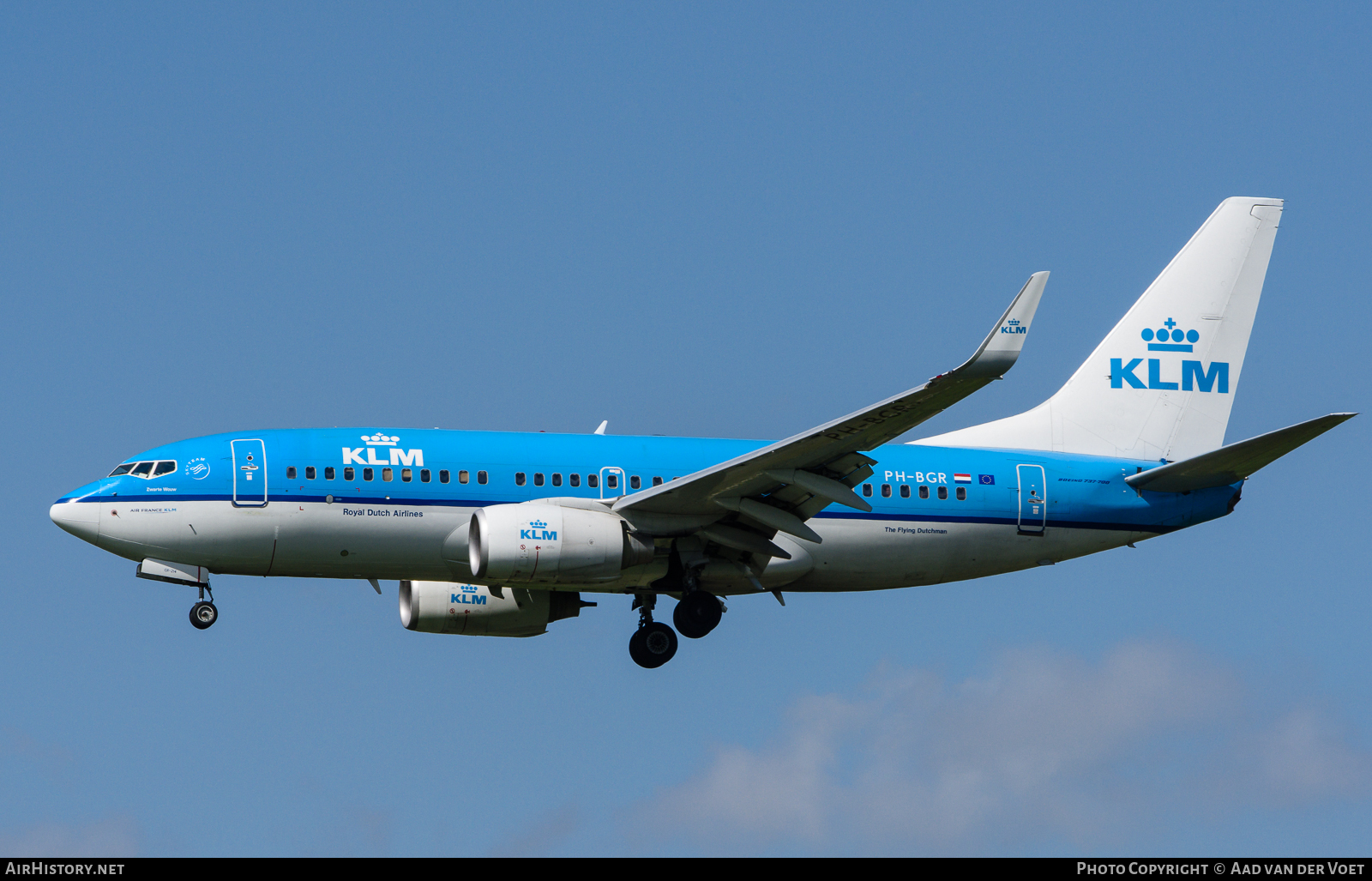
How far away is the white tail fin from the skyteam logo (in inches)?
452

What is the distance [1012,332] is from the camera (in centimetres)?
2814

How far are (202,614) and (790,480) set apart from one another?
37.9 feet

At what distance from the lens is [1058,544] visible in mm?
38500

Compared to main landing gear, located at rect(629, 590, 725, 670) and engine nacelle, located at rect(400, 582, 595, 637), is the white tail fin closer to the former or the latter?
main landing gear, located at rect(629, 590, 725, 670)

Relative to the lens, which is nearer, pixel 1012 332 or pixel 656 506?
pixel 1012 332

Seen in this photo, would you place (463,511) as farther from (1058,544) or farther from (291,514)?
(1058,544)

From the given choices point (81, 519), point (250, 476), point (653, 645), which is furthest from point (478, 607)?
point (81, 519)

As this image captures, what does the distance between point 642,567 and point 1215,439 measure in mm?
14351

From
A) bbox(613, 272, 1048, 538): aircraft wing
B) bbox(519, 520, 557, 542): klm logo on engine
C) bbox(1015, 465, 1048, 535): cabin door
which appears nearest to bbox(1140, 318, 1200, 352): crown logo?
bbox(1015, 465, 1048, 535): cabin door

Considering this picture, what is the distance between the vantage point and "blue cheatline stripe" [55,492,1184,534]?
3456 cm

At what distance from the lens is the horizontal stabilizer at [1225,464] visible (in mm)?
34375

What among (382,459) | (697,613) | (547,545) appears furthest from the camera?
(697,613)

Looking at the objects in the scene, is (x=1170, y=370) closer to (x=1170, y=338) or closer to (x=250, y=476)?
(x=1170, y=338)
